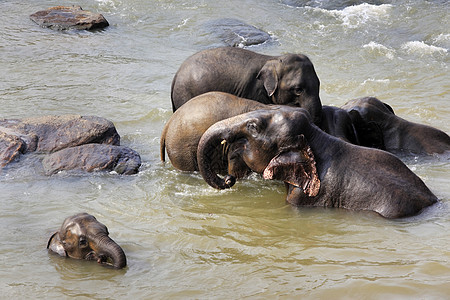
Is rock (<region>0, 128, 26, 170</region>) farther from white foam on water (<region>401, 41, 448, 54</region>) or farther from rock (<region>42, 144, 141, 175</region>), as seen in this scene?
white foam on water (<region>401, 41, 448, 54</region>)

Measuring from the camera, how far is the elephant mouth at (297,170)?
6941 mm

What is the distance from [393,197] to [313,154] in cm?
88

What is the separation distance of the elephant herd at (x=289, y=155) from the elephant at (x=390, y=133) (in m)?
0.03

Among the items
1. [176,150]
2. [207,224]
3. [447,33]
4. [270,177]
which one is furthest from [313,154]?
[447,33]

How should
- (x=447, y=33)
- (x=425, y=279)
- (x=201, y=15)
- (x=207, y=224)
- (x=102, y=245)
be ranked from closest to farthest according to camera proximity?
(x=425, y=279)
(x=102, y=245)
(x=207, y=224)
(x=447, y=33)
(x=201, y=15)

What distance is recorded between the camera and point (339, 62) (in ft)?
49.3

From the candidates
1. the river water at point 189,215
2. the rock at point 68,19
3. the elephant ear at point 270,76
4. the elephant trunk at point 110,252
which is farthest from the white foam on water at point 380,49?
the elephant trunk at point 110,252

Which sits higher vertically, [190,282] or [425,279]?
[425,279]

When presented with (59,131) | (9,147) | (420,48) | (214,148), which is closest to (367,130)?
(214,148)

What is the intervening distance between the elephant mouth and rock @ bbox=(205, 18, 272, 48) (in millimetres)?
9673

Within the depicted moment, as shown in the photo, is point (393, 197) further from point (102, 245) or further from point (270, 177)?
point (102, 245)

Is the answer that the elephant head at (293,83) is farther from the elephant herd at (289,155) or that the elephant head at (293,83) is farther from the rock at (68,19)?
the rock at (68,19)

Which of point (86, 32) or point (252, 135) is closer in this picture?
point (252, 135)

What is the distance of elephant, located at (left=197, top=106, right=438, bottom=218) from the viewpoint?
272 inches
